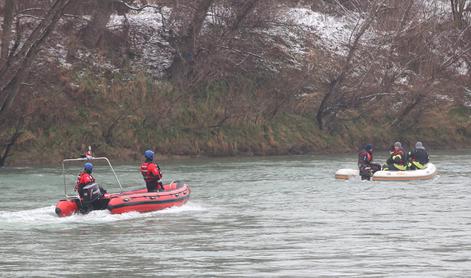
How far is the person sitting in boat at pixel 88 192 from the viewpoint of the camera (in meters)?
21.9

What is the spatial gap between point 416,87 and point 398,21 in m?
4.05

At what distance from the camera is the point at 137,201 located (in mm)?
22828

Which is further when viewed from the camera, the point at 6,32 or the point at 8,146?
the point at 8,146

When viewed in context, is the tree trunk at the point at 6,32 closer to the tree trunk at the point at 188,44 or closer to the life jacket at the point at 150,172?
the tree trunk at the point at 188,44

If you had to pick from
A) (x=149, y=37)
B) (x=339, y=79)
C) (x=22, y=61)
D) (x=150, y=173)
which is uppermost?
(x=149, y=37)

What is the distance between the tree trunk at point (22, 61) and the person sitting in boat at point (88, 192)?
1664 cm

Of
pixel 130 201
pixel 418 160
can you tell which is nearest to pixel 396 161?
pixel 418 160

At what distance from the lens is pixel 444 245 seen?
706 inches

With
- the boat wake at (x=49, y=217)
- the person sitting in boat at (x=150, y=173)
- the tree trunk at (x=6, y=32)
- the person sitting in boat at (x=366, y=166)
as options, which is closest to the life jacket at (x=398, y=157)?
the person sitting in boat at (x=366, y=166)

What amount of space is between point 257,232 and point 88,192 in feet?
14.0

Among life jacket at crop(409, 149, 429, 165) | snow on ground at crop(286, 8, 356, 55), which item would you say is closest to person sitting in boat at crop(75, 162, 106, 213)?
life jacket at crop(409, 149, 429, 165)

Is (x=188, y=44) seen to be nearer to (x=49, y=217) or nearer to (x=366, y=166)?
(x=366, y=166)

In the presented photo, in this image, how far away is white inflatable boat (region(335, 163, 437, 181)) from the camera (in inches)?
1232

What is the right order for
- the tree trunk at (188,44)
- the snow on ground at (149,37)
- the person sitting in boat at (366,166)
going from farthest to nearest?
the snow on ground at (149,37), the tree trunk at (188,44), the person sitting in boat at (366,166)
